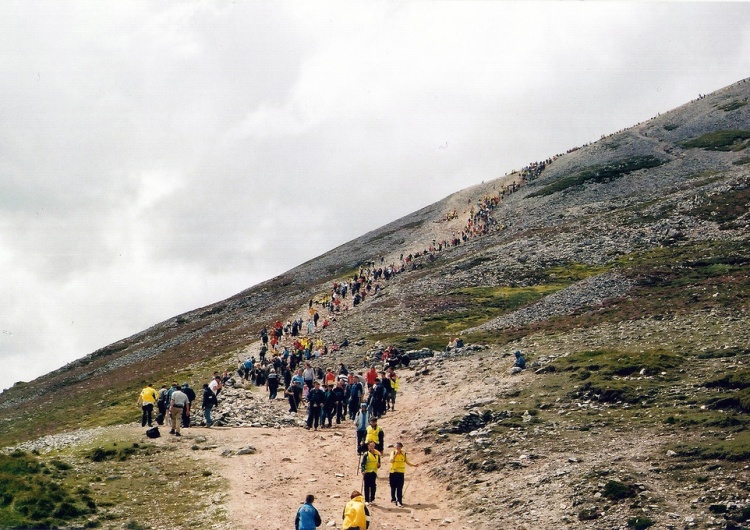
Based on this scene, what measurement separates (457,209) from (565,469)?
4467 inches

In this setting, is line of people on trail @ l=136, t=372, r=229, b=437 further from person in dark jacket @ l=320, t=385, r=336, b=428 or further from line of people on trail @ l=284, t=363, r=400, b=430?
person in dark jacket @ l=320, t=385, r=336, b=428

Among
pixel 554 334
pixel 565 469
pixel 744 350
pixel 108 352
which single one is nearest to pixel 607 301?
pixel 554 334

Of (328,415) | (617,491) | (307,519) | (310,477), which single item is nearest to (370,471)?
(310,477)

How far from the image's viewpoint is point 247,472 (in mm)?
28859

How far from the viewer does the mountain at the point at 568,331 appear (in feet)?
79.4

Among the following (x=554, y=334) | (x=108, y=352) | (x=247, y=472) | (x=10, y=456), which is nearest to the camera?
(x=247, y=472)

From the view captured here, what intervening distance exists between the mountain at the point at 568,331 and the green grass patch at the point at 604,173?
Result: 521mm

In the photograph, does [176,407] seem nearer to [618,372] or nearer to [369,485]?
[369,485]

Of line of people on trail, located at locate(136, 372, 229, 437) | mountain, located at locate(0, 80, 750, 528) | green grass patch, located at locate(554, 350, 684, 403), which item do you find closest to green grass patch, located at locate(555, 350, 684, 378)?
green grass patch, located at locate(554, 350, 684, 403)

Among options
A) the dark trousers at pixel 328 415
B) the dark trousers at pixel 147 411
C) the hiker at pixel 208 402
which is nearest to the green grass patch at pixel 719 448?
the dark trousers at pixel 328 415

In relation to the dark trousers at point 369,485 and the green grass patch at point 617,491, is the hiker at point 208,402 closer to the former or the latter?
the dark trousers at point 369,485

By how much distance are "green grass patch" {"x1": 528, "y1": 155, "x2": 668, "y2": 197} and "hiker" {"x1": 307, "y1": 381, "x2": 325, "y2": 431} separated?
88.6 m

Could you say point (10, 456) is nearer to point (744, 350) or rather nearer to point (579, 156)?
point (744, 350)

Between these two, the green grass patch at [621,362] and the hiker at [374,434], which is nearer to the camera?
the hiker at [374,434]
